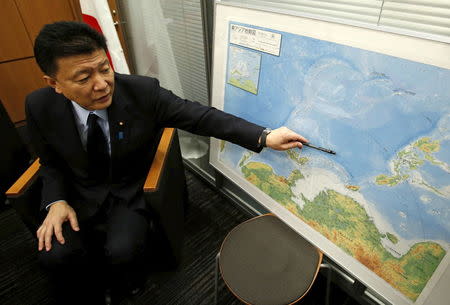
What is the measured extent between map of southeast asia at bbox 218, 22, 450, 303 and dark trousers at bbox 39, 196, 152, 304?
2.23ft

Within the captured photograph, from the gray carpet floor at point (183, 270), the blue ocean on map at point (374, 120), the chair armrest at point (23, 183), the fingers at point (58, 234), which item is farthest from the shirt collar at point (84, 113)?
the gray carpet floor at point (183, 270)

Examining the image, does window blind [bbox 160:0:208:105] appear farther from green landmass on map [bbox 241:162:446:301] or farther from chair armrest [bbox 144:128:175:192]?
green landmass on map [bbox 241:162:446:301]

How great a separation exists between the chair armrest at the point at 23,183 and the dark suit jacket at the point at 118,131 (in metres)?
0.03

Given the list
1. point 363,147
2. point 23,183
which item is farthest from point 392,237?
point 23,183

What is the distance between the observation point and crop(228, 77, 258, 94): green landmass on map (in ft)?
3.64

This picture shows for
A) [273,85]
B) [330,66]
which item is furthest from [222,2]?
[330,66]

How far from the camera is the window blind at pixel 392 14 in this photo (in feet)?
2.26

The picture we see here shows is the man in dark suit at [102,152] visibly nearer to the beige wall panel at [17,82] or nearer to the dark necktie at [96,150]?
the dark necktie at [96,150]

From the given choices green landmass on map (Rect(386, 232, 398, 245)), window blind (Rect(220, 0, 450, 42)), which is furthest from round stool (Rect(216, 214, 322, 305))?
window blind (Rect(220, 0, 450, 42))

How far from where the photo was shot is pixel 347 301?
4.53 ft

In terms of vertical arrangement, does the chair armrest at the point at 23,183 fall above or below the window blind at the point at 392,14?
below

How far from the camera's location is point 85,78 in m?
0.97

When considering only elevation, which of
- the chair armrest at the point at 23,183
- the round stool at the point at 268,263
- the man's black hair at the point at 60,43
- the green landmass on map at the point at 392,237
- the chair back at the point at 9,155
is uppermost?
the man's black hair at the point at 60,43

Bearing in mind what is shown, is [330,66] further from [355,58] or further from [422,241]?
[422,241]
